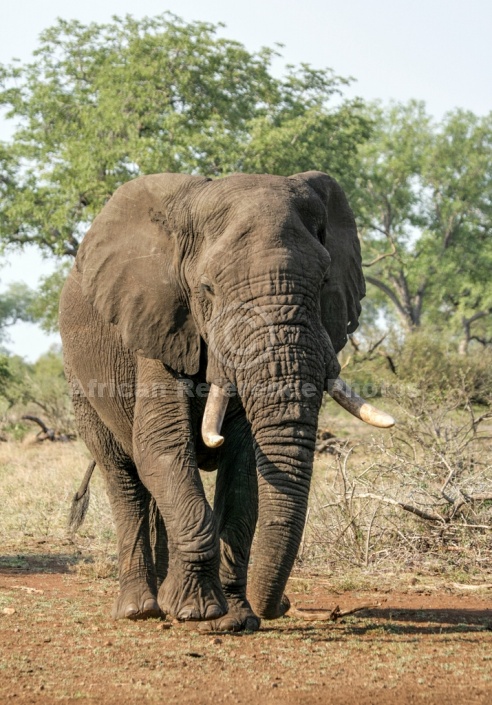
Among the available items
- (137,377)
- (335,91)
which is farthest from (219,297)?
(335,91)

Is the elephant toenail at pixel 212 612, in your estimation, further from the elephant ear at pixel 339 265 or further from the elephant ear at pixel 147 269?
the elephant ear at pixel 339 265

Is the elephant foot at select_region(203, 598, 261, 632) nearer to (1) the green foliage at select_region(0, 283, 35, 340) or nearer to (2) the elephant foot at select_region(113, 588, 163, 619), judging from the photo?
(2) the elephant foot at select_region(113, 588, 163, 619)

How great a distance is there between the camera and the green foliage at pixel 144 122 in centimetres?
2095

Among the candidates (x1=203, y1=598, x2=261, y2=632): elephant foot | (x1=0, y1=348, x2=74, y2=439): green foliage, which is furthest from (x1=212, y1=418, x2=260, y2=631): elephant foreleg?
(x1=0, y1=348, x2=74, y2=439): green foliage

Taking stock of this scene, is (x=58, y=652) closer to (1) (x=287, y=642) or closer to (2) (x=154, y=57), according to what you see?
(1) (x=287, y=642)

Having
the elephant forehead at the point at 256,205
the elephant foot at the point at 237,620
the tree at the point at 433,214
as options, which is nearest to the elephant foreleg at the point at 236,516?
the elephant foot at the point at 237,620

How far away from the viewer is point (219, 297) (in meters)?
5.54

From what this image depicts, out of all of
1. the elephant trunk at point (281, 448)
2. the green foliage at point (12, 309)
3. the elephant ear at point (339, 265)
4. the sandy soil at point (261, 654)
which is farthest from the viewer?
the green foliage at point (12, 309)

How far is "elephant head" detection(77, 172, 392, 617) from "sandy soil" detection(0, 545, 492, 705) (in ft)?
1.44

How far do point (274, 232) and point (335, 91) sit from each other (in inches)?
852

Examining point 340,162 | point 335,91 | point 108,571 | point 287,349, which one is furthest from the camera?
point 335,91

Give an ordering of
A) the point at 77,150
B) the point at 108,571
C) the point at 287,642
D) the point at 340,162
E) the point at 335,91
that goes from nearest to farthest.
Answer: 1. the point at 287,642
2. the point at 108,571
3. the point at 77,150
4. the point at 340,162
5. the point at 335,91

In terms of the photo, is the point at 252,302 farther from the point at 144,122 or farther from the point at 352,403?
the point at 144,122

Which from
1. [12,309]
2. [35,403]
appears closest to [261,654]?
[35,403]
